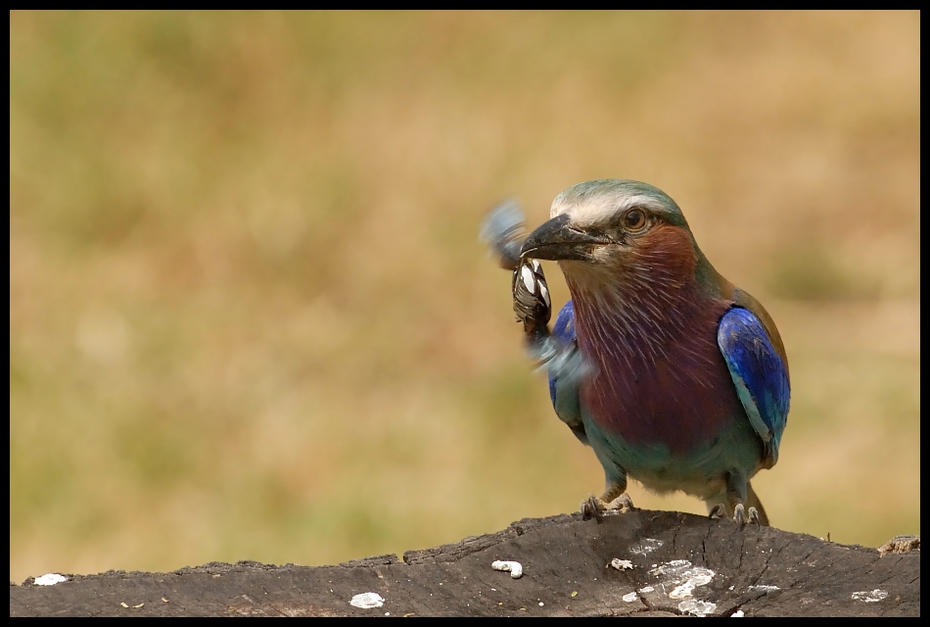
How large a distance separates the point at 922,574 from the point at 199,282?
7.18 m

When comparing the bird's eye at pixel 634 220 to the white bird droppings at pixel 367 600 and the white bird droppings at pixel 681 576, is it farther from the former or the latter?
the white bird droppings at pixel 367 600

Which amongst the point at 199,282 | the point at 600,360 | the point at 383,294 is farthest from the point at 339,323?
the point at 600,360

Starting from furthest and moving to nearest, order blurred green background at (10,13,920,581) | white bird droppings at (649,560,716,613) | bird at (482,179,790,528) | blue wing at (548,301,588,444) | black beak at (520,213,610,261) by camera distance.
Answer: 1. blurred green background at (10,13,920,581)
2. blue wing at (548,301,588,444)
3. bird at (482,179,790,528)
4. black beak at (520,213,610,261)
5. white bird droppings at (649,560,716,613)

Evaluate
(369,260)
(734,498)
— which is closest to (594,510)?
(734,498)

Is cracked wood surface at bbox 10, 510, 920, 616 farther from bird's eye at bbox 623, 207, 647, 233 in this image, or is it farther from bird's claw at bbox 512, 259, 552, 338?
bird's eye at bbox 623, 207, 647, 233

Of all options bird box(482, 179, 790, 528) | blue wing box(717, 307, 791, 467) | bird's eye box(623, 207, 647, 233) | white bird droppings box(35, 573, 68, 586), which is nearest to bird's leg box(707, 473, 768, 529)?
bird box(482, 179, 790, 528)

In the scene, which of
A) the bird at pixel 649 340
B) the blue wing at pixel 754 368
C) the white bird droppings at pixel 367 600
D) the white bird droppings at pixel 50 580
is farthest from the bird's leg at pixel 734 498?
the white bird droppings at pixel 50 580

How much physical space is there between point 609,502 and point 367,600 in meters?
1.28

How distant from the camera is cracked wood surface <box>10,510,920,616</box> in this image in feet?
11.8

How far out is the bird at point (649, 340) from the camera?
13.9 feet

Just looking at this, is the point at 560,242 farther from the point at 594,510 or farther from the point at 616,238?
the point at 594,510

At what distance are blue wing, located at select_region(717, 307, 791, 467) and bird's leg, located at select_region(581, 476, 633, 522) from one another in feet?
1.69

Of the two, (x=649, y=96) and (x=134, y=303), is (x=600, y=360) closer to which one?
(x=134, y=303)

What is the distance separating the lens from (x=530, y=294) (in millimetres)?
4324
